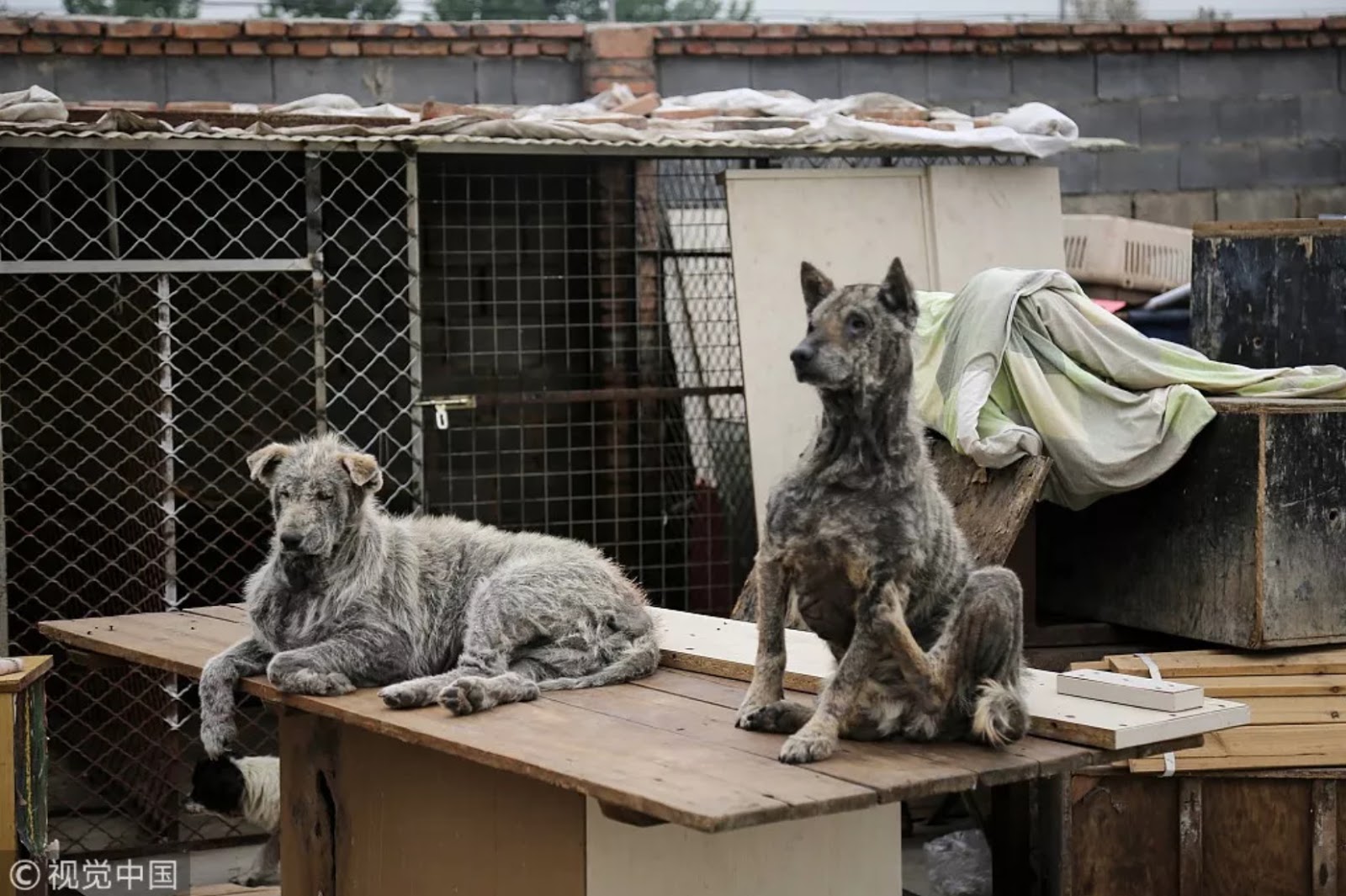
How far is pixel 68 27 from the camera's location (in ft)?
26.2

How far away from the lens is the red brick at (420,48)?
8438 millimetres

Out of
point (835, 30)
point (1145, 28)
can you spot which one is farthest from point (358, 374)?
point (1145, 28)

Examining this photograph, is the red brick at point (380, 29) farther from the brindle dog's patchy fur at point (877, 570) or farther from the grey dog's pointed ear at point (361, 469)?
the brindle dog's patchy fur at point (877, 570)

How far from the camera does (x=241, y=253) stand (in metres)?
7.33

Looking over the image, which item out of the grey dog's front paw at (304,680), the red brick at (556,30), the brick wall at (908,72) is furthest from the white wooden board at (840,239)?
the grey dog's front paw at (304,680)

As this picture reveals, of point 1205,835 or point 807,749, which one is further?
point 1205,835

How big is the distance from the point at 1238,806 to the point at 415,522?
2.85 m

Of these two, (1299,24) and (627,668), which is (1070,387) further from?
(1299,24)

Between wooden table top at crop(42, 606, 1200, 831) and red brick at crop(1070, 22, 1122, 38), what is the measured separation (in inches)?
226

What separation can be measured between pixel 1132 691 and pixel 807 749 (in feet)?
2.91

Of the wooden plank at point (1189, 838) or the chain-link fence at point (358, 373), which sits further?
the chain-link fence at point (358, 373)

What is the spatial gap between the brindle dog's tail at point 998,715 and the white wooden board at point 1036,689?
0.15 m

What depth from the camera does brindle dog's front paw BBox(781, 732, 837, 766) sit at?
131 inches

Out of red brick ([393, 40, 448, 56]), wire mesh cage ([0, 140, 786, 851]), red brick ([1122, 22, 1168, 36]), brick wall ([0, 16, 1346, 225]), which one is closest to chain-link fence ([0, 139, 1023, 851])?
wire mesh cage ([0, 140, 786, 851])
